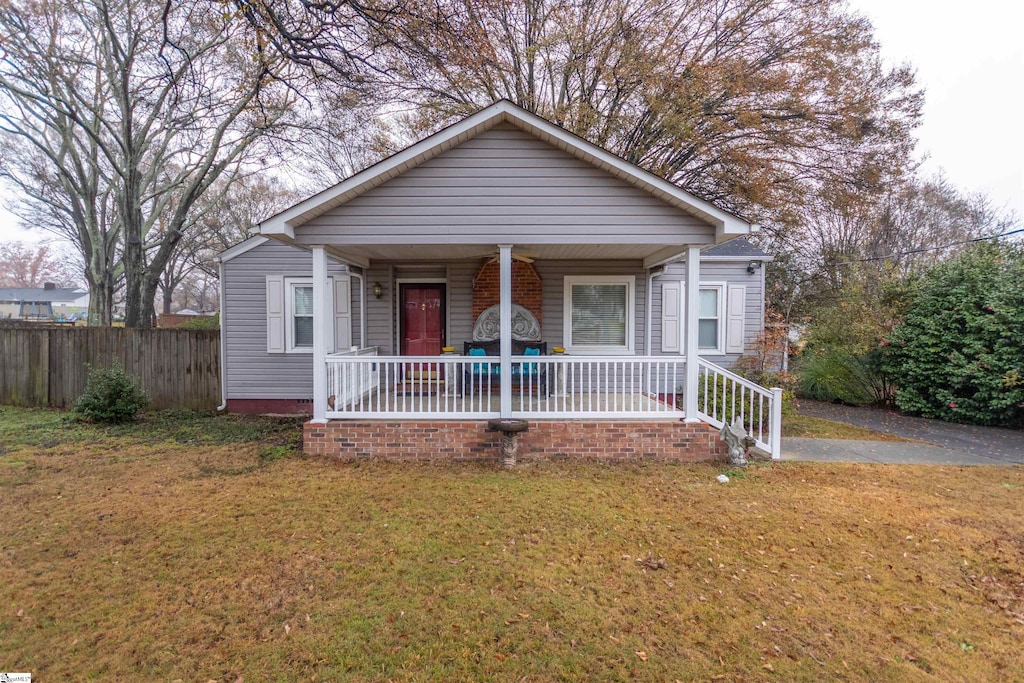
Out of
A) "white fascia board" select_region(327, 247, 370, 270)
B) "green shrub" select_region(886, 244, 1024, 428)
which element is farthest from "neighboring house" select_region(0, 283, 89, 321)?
"green shrub" select_region(886, 244, 1024, 428)

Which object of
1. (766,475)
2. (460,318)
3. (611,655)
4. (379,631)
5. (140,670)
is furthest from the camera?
(460,318)

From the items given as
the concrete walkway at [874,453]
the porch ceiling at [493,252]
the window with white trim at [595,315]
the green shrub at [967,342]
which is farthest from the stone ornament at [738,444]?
the green shrub at [967,342]

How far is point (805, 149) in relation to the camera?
12422 millimetres

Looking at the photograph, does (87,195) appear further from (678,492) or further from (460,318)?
(678,492)

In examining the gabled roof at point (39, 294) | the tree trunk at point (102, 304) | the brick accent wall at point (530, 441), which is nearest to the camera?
the brick accent wall at point (530, 441)

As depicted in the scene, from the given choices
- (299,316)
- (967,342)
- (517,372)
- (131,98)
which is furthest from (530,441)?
(131,98)

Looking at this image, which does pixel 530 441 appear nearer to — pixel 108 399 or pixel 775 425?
pixel 775 425

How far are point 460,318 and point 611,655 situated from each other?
23.5ft

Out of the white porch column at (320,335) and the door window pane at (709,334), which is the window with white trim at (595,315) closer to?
the door window pane at (709,334)

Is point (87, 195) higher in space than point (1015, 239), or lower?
higher

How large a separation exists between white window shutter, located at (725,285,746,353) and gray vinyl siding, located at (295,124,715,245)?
162 inches

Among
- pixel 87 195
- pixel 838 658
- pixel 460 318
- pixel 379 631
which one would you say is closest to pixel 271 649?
pixel 379 631

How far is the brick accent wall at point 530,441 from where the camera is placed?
633cm

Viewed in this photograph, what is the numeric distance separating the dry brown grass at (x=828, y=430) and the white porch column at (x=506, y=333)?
16.8 feet
